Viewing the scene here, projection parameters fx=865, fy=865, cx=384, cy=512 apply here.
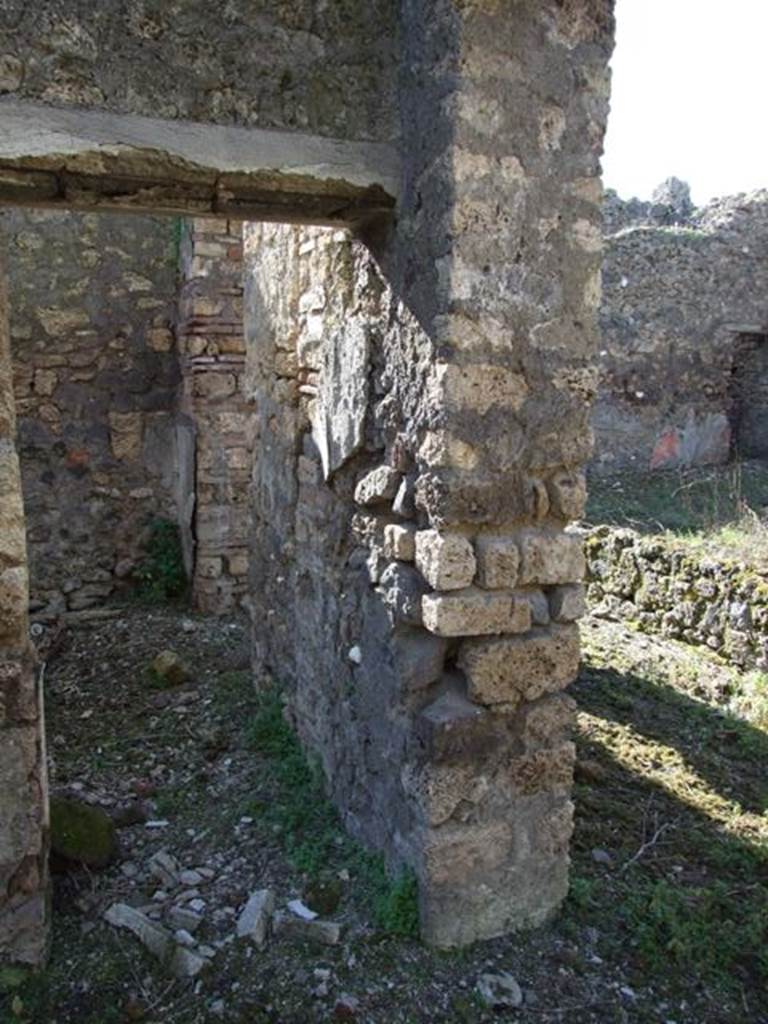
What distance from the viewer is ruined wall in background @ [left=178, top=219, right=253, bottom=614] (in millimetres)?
5863

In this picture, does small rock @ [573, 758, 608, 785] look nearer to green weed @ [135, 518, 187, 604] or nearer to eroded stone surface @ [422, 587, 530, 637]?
eroded stone surface @ [422, 587, 530, 637]

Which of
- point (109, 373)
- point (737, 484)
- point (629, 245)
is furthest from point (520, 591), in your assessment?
point (629, 245)

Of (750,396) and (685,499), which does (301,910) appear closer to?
(685,499)

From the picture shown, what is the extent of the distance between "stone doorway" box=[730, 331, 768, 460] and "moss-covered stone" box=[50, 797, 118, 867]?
31.0 ft

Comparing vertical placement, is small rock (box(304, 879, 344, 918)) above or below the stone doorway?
below

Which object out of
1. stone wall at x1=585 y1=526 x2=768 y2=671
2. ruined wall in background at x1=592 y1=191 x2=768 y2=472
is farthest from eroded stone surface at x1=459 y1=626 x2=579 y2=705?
ruined wall in background at x1=592 y1=191 x2=768 y2=472

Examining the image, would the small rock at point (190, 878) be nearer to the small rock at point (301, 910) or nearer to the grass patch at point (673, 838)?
the small rock at point (301, 910)

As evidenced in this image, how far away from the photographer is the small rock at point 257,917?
274 centimetres

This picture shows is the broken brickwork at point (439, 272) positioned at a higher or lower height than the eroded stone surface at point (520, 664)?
higher

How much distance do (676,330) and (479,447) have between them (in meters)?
8.87

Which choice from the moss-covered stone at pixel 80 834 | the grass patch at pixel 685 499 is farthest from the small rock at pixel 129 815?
the grass patch at pixel 685 499

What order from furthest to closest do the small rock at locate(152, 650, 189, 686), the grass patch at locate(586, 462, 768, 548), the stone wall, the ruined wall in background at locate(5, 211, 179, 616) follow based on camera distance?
the grass patch at locate(586, 462, 768, 548) → the ruined wall in background at locate(5, 211, 179, 616) → the stone wall → the small rock at locate(152, 650, 189, 686)

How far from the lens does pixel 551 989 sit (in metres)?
2.57

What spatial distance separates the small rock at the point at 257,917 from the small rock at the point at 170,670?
6.89 ft
